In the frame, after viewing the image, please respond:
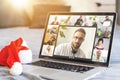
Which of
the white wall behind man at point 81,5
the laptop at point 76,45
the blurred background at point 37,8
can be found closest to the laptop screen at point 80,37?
the laptop at point 76,45

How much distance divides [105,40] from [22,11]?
75.7 inches

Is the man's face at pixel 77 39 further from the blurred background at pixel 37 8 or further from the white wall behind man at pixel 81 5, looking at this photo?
the white wall behind man at pixel 81 5

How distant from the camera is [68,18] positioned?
1.12 meters

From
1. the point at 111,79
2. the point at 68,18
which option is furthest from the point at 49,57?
the point at 111,79

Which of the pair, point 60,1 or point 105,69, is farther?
point 60,1

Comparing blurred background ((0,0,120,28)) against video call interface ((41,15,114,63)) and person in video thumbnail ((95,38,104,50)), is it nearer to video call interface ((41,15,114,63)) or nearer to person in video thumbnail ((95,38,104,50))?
video call interface ((41,15,114,63))

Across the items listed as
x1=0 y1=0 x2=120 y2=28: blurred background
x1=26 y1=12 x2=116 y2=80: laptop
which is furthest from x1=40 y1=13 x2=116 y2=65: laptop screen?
x1=0 y1=0 x2=120 y2=28: blurred background

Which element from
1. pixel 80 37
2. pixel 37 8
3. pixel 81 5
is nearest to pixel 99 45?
pixel 80 37

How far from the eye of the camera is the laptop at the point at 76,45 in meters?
0.89

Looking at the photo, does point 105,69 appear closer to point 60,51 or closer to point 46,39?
point 60,51

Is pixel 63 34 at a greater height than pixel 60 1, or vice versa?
pixel 60 1

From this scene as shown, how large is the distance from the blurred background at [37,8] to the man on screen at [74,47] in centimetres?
153

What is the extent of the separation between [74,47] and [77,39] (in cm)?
4

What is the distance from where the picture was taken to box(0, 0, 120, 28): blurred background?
262 centimetres
